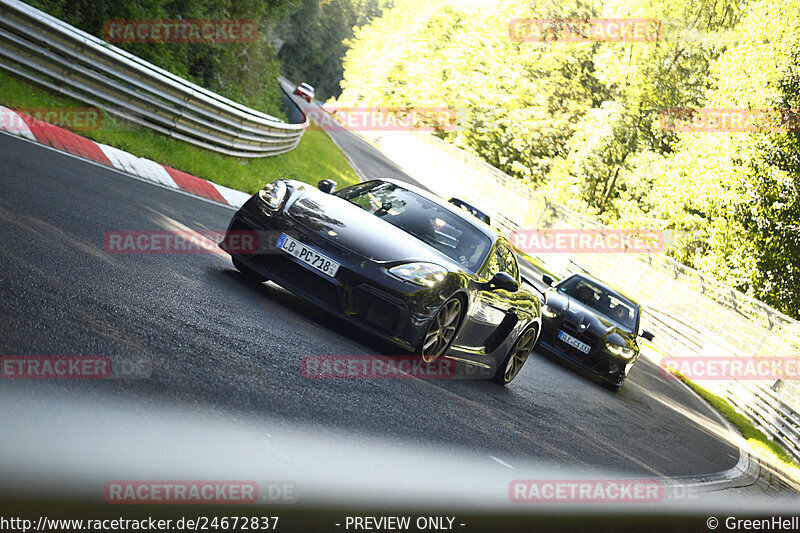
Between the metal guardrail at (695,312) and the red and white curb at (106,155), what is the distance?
36.3 ft

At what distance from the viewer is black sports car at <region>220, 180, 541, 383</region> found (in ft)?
20.2

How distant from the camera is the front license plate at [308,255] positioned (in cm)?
617

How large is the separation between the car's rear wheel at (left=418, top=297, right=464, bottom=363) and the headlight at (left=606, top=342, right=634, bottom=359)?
5840mm

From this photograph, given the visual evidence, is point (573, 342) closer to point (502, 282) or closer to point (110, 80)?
point (502, 282)

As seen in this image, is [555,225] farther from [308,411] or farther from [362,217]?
[308,411]

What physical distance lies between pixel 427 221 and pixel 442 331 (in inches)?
48.5

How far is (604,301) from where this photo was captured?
13406 mm

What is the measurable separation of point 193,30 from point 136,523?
58.0ft

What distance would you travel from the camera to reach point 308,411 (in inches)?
177

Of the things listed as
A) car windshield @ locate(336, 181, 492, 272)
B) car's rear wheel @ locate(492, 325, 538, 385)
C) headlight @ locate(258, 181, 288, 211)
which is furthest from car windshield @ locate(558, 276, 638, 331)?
headlight @ locate(258, 181, 288, 211)

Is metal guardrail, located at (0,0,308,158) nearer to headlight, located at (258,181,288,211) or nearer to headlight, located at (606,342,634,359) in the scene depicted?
headlight, located at (258,181,288,211)

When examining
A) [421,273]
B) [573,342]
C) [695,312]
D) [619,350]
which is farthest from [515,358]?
[695,312]

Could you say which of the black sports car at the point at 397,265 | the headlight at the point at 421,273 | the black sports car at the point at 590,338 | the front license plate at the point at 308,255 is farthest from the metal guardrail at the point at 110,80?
the headlight at the point at 421,273

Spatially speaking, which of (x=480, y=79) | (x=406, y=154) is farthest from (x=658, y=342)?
(x=480, y=79)
